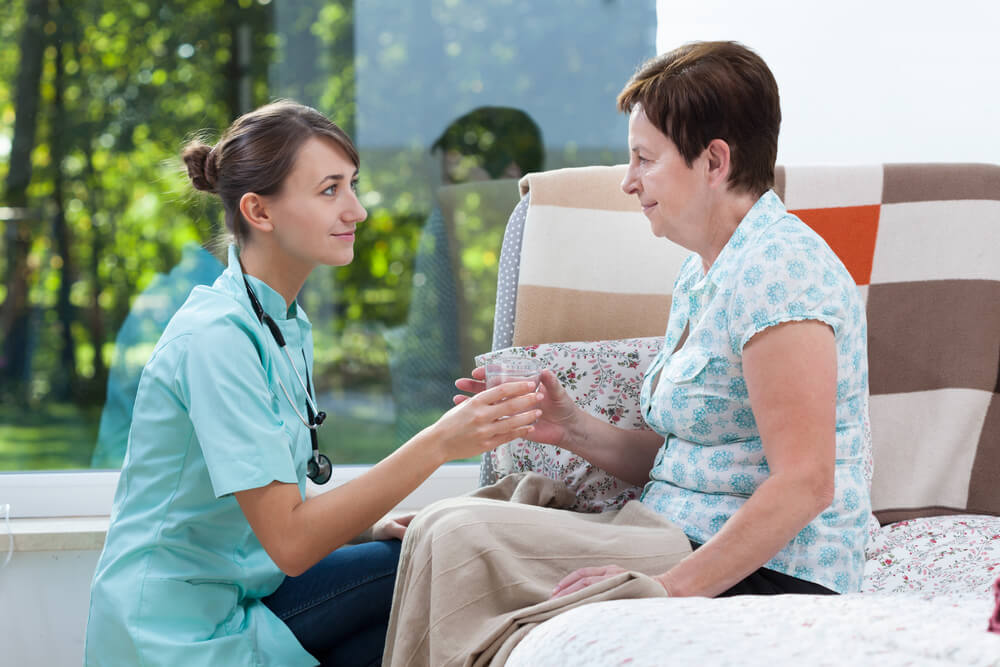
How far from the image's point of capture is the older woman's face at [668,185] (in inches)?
53.4

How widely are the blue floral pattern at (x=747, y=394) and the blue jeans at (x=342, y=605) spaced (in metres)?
0.53

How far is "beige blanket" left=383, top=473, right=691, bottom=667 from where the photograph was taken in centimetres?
109

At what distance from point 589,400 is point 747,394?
47 centimetres

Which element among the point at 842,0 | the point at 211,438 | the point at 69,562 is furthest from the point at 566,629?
the point at 842,0

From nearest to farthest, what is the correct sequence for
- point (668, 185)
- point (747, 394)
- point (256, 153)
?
point (747, 394), point (668, 185), point (256, 153)

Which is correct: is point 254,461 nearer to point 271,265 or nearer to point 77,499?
point 271,265

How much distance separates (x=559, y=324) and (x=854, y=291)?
689mm

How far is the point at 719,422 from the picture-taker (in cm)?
129

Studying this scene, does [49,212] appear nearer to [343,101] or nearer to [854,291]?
[343,101]

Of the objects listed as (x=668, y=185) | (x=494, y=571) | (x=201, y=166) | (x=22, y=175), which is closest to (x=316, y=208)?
(x=201, y=166)

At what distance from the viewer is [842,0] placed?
2.42 metres

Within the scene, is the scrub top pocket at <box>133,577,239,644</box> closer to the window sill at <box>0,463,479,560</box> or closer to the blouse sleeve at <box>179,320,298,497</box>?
the blouse sleeve at <box>179,320,298,497</box>

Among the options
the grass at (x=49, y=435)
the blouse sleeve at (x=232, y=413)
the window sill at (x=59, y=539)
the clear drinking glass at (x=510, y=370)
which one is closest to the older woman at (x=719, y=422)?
the clear drinking glass at (x=510, y=370)

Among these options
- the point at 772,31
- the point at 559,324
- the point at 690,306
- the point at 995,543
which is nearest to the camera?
the point at 690,306
